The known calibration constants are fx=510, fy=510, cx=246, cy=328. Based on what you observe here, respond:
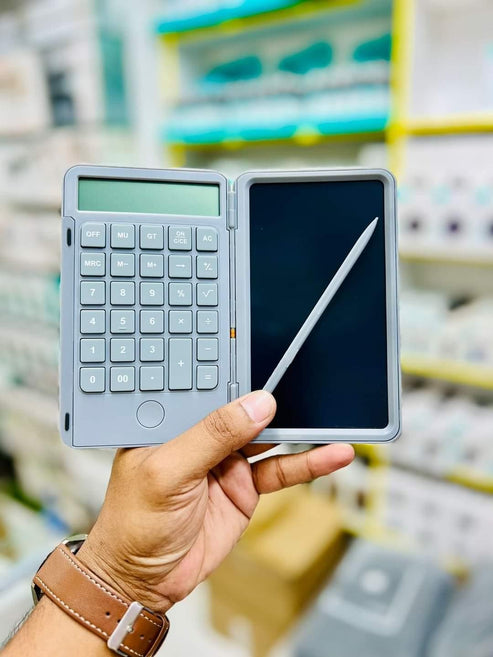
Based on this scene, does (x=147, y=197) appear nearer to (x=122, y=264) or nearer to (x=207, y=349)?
(x=122, y=264)

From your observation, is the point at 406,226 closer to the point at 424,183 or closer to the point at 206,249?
the point at 424,183

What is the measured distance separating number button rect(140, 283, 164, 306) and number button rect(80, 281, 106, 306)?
4 cm

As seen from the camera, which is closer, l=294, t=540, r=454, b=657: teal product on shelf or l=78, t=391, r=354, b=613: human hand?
l=78, t=391, r=354, b=613: human hand

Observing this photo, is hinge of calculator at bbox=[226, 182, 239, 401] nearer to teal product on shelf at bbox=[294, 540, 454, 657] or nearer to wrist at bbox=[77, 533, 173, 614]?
wrist at bbox=[77, 533, 173, 614]

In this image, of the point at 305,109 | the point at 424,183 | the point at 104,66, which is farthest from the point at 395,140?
the point at 104,66

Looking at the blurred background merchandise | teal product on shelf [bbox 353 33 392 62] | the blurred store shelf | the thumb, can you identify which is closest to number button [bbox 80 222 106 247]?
the thumb

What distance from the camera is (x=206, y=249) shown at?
0.60 metres

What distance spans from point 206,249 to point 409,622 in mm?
1132

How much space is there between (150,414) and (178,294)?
14cm

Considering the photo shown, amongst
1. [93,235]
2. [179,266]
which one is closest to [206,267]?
[179,266]

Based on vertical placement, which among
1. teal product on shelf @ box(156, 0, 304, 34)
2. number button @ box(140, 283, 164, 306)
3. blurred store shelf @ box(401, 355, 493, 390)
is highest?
teal product on shelf @ box(156, 0, 304, 34)

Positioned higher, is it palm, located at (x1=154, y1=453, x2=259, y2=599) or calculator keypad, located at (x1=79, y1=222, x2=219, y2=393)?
calculator keypad, located at (x1=79, y1=222, x2=219, y2=393)

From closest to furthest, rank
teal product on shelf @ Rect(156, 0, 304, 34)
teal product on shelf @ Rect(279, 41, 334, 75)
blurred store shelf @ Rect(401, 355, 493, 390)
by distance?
blurred store shelf @ Rect(401, 355, 493, 390) → teal product on shelf @ Rect(156, 0, 304, 34) → teal product on shelf @ Rect(279, 41, 334, 75)

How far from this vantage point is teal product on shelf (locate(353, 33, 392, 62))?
1516 mm
